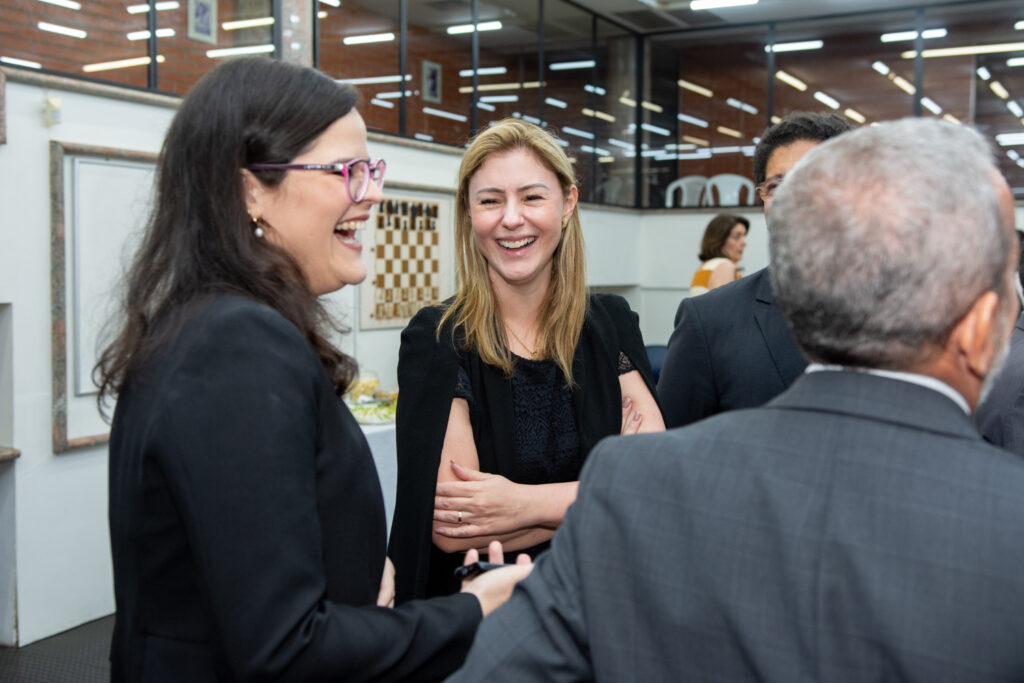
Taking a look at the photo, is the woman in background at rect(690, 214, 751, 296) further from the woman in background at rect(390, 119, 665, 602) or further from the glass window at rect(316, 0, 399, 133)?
the woman in background at rect(390, 119, 665, 602)

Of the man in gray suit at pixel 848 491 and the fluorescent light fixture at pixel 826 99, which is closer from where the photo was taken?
the man in gray suit at pixel 848 491

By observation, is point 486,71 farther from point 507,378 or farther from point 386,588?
point 386,588

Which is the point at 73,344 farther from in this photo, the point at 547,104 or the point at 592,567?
the point at 547,104

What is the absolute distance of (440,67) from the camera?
332 inches

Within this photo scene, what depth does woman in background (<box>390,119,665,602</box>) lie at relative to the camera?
71.7 inches

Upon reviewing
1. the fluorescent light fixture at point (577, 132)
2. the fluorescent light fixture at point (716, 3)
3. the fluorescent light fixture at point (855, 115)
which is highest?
the fluorescent light fixture at point (716, 3)

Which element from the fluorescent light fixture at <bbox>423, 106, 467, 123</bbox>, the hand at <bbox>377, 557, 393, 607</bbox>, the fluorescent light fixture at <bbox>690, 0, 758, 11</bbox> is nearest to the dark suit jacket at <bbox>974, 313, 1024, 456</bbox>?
the hand at <bbox>377, 557, 393, 607</bbox>

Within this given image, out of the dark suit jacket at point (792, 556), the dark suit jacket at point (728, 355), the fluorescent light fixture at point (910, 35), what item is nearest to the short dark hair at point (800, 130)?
the dark suit jacket at point (728, 355)

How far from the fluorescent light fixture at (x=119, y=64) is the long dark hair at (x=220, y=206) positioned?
4122 mm

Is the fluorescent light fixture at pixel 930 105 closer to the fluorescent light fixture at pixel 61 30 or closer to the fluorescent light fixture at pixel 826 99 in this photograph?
the fluorescent light fixture at pixel 826 99

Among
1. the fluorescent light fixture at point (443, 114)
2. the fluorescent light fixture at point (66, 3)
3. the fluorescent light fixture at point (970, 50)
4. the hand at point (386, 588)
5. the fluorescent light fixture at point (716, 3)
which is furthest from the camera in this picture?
the fluorescent light fixture at point (970, 50)

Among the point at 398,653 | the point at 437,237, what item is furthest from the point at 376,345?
the point at 398,653

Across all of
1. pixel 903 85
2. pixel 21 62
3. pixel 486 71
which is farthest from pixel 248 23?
pixel 903 85

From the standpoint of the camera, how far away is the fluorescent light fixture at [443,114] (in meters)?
8.15
